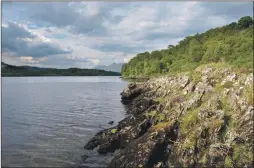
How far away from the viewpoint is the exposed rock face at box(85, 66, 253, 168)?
21.3m

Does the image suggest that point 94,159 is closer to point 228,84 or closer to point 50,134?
point 50,134

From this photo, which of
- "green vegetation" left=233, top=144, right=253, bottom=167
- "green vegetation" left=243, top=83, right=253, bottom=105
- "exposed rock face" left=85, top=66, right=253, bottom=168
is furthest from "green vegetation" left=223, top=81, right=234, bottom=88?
"green vegetation" left=233, top=144, right=253, bottom=167

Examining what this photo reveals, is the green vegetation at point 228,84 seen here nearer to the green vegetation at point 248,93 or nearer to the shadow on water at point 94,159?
the green vegetation at point 248,93

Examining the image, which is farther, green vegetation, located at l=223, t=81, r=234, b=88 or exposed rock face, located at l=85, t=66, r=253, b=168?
green vegetation, located at l=223, t=81, r=234, b=88

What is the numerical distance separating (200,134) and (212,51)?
1388 inches

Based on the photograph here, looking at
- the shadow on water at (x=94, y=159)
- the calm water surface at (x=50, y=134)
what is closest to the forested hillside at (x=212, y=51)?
the shadow on water at (x=94, y=159)

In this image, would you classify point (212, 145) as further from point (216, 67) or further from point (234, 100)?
point (216, 67)

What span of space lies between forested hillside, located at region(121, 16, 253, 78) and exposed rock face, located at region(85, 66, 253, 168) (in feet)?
14.3

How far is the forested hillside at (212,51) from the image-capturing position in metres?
35.7

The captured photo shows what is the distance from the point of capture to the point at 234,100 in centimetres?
2600

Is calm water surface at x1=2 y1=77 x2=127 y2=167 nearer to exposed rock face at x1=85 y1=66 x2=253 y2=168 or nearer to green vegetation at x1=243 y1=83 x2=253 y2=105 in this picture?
exposed rock face at x1=85 y1=66 x2=253 y2=168

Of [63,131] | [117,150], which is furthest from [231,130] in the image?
[63,131]

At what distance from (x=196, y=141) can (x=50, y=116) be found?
1254 inches

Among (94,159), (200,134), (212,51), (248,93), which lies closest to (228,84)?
(248,93)
